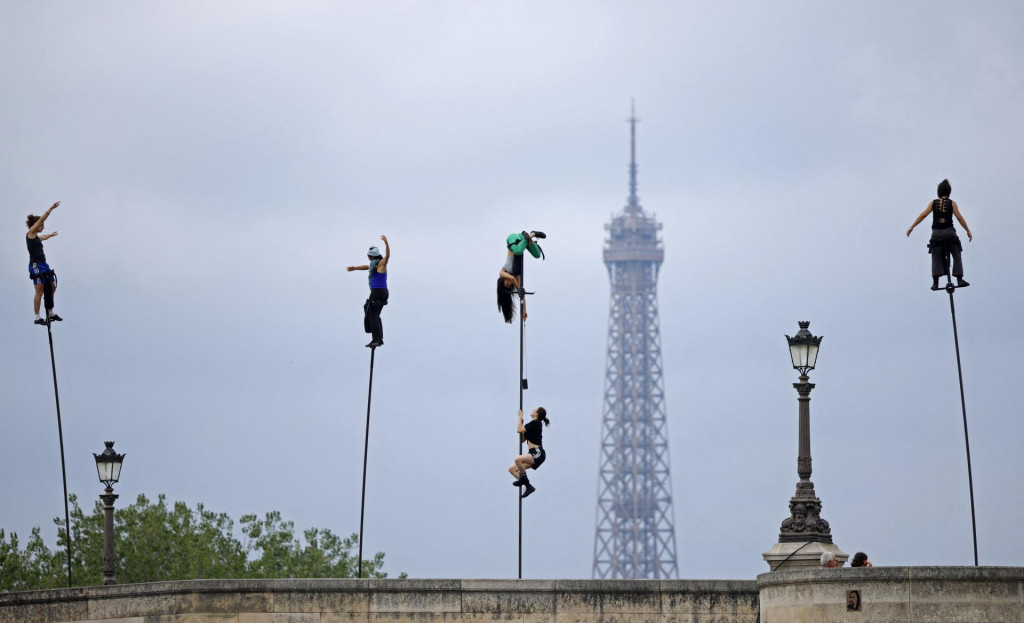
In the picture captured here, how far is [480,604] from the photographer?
Result: 3259cm

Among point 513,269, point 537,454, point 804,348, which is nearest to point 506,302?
point 513,269

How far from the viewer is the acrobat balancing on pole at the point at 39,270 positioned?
3938 cm

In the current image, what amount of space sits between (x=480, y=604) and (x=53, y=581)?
35366 millimetres

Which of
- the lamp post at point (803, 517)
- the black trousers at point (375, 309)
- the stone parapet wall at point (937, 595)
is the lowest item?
the stone parapet wall at point (937, 595)

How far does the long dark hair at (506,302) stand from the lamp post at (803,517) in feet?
21.6

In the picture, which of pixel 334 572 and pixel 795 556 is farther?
pixel 334 572

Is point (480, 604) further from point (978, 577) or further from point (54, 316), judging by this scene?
point (54, 316)

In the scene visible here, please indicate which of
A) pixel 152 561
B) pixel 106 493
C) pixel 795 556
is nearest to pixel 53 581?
pixel 152 561

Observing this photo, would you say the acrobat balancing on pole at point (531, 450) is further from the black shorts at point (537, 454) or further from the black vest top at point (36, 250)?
the black vest top at point (36, 250)

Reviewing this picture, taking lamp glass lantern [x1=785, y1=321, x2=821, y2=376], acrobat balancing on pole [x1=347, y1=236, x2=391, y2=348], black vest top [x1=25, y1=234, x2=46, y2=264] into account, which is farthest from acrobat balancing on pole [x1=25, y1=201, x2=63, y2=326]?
lamp glass lantern [x1=785, y1=321, x2=821, y2=376]

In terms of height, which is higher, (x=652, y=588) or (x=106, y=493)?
A: (x=106, y=493)

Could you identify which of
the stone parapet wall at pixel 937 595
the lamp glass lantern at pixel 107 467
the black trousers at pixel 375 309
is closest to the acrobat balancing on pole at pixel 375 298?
the black trousers at pixel 375 309

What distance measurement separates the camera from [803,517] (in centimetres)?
3325

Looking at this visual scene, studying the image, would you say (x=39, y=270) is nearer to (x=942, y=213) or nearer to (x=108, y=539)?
(x=108, y=539)
